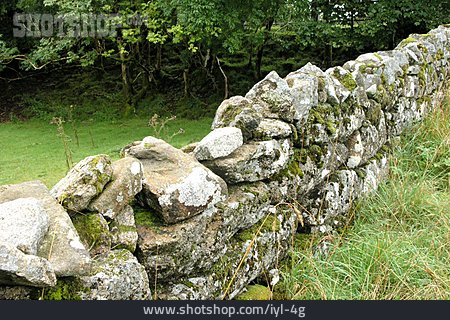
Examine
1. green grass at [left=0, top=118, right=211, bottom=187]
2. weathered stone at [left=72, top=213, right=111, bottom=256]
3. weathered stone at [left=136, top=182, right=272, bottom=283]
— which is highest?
weathered stone at [left=72, top=213, right=111, bottom=256]

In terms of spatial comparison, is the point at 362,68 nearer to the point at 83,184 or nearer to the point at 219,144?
the point at 219,144

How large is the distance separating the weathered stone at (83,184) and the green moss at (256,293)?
1.14m

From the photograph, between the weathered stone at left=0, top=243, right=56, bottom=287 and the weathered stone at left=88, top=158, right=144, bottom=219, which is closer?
the weathered stone at left=0, top=243, right=56, bottom=287

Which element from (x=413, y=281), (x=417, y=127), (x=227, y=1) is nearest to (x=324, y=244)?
(x=413, y=281)

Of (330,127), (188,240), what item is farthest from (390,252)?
(188,240)

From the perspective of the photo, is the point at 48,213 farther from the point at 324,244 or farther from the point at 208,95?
the point at 208,95

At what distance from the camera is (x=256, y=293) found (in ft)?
10.5

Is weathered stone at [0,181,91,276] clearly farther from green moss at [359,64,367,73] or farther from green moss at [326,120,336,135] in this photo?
green moss at [359,64,367,73]

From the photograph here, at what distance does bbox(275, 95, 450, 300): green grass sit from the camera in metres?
3.30

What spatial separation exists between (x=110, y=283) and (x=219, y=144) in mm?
1258

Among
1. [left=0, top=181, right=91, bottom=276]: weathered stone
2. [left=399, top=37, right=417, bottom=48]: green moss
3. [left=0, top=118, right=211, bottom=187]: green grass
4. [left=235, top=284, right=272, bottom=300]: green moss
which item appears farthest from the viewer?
[left=0, top=118, right=211, bottom=187]: green grass

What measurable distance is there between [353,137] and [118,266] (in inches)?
126

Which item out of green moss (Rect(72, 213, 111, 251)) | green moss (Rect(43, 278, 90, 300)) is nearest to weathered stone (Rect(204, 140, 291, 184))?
green moss (Rect(72, 213, 111, 251))

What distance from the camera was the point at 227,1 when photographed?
39.1 ft
